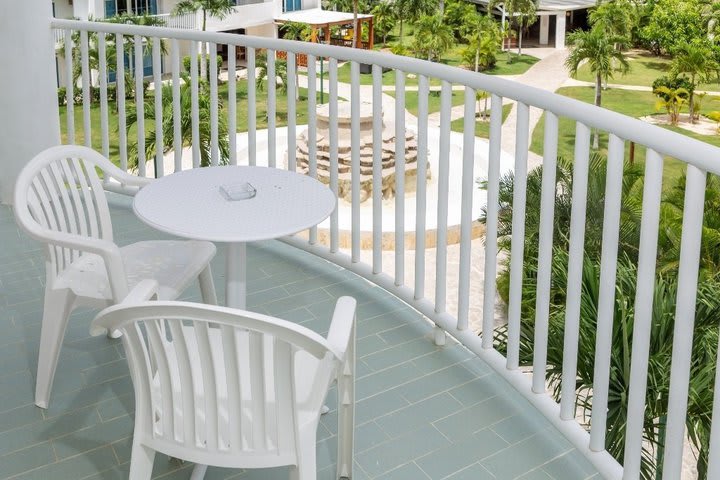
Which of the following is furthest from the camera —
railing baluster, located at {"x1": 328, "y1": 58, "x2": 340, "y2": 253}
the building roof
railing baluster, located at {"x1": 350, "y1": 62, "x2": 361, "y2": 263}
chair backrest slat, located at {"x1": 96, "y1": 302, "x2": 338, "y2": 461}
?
the building roof

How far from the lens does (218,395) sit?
2.09m

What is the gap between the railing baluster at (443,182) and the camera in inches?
111

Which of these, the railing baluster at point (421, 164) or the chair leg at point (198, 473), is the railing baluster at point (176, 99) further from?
the chair leg at point (198, 473)

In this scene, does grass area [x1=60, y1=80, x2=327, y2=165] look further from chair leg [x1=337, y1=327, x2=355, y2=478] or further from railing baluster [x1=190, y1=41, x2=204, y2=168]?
chair leg [x1=337, y1=327, x2=355, y2=478]

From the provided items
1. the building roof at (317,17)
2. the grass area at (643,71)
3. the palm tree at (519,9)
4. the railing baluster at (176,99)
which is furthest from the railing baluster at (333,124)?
the palm tree at (519,9)

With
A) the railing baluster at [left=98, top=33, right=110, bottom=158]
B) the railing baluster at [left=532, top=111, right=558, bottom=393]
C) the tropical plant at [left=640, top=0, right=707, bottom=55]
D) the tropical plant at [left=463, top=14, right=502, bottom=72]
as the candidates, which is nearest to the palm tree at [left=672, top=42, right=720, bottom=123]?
the tropical plant at [left=640, top=0, right=707, bottom=55]

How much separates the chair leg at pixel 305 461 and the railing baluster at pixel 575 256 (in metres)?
0.76

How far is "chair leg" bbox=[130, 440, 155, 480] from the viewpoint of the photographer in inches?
78.0

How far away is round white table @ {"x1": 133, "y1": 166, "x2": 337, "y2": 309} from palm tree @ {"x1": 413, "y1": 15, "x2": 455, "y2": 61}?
4409cm

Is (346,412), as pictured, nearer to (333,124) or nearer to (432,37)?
(333,124)

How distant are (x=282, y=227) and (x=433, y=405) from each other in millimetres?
753

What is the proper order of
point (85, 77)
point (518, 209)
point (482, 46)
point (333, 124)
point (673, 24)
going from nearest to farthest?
1. point (518, 209)
2. point (333, 124)
3. point (85, 77)
4. point (482, 46)
5. point (673, 24)

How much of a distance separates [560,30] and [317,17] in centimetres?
1559

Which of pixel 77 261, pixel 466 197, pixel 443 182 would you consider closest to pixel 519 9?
pixel 443 182
